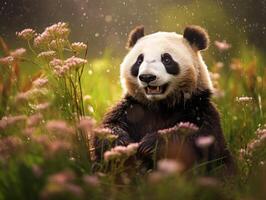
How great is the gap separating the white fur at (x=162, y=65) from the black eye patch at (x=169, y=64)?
0.07 ft

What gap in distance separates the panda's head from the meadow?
9.3 inches

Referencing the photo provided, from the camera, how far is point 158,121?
4289 millimetres

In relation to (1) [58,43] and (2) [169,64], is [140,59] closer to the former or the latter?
(2) [169,64]

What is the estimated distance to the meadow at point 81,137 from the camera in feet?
9.10

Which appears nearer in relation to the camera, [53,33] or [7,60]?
[53,33]

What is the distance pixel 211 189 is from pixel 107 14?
28.0 feet

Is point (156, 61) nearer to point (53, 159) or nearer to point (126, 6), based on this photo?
point (53, 159)

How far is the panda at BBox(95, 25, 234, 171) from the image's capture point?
408 centimetres

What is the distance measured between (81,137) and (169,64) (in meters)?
0.78

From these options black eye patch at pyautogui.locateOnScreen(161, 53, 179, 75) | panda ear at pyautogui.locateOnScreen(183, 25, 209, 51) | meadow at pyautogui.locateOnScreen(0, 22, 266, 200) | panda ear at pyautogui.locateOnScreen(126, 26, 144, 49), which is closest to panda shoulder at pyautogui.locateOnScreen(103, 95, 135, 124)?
meadow at pyautogui.locateOnScreen(0, 22, 266, 200)

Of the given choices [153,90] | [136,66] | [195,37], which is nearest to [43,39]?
[136,66]

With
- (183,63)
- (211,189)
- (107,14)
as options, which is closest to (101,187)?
(211,189)

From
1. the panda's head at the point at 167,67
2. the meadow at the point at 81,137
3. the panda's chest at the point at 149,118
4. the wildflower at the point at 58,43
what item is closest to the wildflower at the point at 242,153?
the meadow at the point at 81,137

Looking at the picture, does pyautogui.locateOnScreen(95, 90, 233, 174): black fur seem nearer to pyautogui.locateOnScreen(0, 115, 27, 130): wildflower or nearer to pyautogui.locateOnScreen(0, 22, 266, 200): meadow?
pyautogui.locateOnScreen(0, 22, 266, 200): meadow
